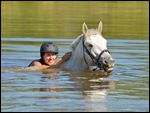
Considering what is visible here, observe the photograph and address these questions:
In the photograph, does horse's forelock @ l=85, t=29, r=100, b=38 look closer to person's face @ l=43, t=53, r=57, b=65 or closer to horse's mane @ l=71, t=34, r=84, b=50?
horse's mane @ l=71, t=34, r=84, b=50

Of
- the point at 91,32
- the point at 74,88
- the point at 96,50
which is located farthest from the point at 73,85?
the point at 91,32

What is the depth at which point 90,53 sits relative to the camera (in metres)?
14.4

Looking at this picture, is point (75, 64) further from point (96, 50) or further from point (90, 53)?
point (96, 50)

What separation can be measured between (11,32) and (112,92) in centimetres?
1583

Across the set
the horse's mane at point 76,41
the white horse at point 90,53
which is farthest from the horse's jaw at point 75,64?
the horse's mane at point 76,41

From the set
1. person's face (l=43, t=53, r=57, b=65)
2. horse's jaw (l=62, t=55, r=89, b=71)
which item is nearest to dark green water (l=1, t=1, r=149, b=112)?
horse's jaw (l=62, t=55, r=89, b=71)

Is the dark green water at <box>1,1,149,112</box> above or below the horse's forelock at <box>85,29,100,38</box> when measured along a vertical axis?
below

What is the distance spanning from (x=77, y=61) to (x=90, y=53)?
2.68 feet

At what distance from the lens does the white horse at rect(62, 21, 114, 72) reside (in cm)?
1391

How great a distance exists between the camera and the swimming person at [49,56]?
15180mm

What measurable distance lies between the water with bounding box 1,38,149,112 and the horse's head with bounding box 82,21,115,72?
38 cm

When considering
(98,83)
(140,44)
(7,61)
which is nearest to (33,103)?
(98,83)

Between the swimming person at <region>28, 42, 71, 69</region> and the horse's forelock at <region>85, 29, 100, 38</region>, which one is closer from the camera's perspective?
the horse's forelock at <region>85, 29, 100, 38</region>

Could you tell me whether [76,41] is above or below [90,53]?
above
